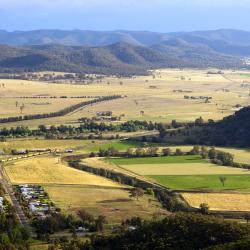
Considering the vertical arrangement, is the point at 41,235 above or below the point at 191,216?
below

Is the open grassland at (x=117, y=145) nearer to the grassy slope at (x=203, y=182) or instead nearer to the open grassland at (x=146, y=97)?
the grassy slope at (x=203, y=182)

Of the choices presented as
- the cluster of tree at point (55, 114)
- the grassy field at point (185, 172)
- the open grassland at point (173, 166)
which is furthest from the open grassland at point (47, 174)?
the cluster of tree at point (55, 114)

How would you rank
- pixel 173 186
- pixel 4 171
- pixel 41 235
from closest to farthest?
pixel 41 235, pixel 173 186, pixel 4 171

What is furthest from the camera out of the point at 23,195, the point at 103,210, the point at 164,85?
the point at 164,85

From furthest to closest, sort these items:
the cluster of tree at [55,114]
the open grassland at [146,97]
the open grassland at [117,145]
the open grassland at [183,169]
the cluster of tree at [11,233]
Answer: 1. the open grassland at [146,97]
2. the cluster of tree at [55,114]
3. the open grassland at [117,145]
4. the open grassland at [183,169]
5. the cluster of tree at [11,233]

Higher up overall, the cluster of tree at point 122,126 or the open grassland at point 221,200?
the cluster of tree at point 122,126

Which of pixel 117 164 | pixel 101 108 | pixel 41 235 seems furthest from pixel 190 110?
pixel 41 235

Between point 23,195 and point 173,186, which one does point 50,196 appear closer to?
point 23,195
